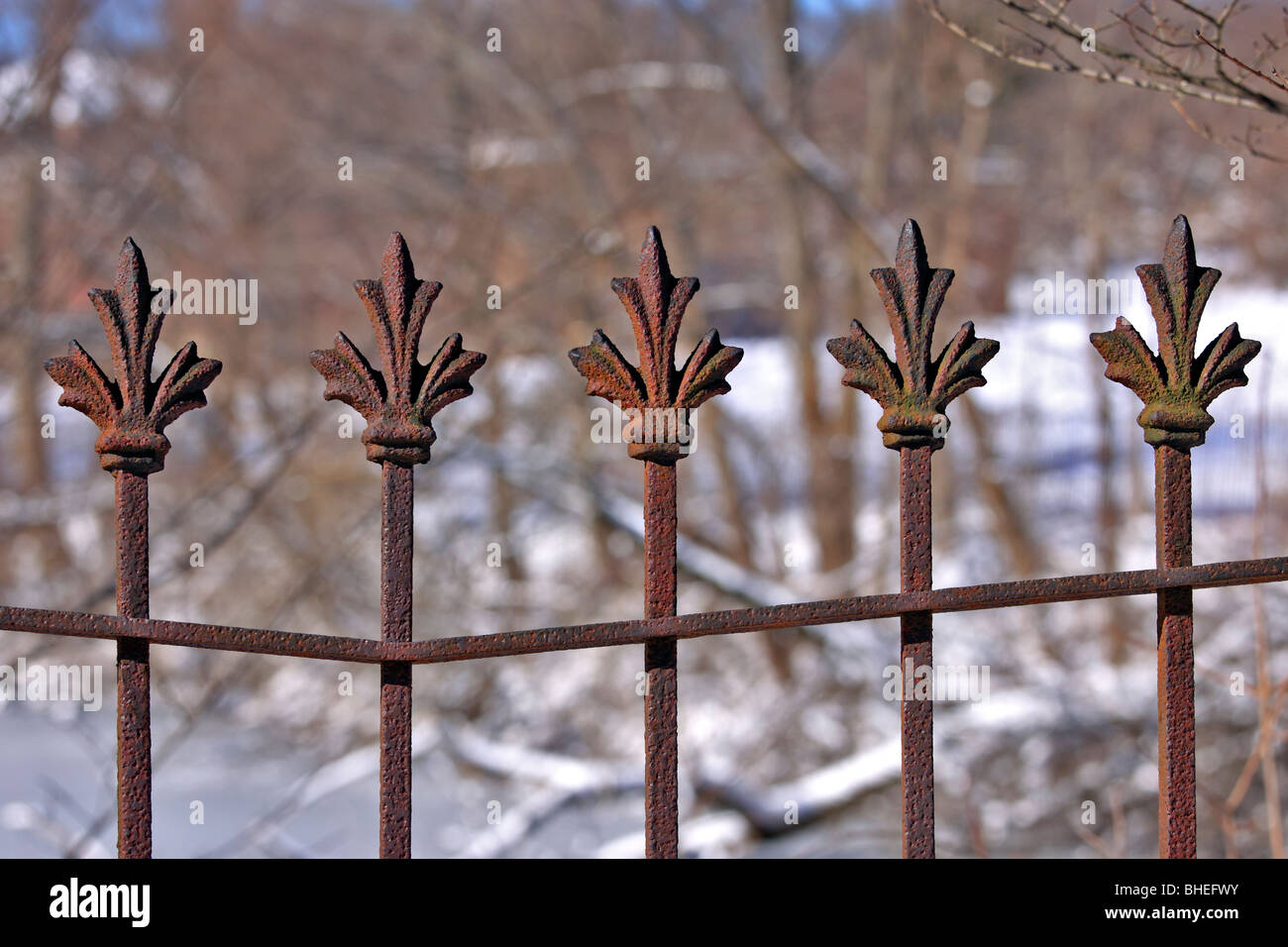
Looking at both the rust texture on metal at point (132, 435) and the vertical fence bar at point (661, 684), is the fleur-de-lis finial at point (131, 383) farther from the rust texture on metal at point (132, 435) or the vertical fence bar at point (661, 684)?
the vertical fence bar at point (661, 684)

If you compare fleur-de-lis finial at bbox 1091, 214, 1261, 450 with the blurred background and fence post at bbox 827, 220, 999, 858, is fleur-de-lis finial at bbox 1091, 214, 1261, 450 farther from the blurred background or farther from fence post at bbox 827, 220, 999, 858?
the blurred background

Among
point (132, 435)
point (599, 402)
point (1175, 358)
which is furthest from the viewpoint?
point (599, 402)

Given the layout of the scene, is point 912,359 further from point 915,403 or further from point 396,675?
point 396,675

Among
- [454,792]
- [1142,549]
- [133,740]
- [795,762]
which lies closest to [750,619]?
[133,740]

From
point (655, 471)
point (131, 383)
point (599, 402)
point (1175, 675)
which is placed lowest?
point (1175, 675)

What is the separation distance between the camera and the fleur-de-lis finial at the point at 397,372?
132 centimetres

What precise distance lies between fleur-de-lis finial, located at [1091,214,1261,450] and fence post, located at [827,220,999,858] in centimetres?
18

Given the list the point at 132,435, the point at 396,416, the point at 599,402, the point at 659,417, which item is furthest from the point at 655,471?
the point at 599,402

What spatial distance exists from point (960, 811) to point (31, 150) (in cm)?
652

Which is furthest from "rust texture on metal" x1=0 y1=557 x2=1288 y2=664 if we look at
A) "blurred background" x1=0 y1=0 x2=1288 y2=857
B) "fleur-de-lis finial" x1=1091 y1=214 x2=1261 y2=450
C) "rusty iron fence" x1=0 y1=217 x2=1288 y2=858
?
"blurred background" x1=0 y1=0 x2=1288 y2=857

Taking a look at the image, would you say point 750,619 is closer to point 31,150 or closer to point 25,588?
point 31,150

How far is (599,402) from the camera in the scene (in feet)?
26.1

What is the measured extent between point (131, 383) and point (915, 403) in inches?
36.9

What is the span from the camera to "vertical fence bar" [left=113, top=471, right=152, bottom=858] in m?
1.31
